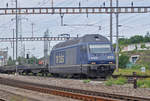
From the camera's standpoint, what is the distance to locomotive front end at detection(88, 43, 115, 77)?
28.4 meters

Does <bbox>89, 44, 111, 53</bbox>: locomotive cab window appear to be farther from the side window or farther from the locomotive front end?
the side window

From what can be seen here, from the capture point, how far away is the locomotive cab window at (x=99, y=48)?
29.1 m

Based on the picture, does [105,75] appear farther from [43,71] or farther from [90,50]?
[43,71]

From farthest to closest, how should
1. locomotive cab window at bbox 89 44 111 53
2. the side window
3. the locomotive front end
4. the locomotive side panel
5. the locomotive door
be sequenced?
the side window → the locomotive side panel → locomotive cab window at bbox 89 44 111 53 → the locomotive door → the locomotive front end

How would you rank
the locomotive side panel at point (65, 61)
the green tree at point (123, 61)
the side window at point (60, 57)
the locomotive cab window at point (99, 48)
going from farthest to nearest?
the green tree at point (123, 61)
the side window at point (60, 57)
the locomotive side panel at point (65, 61)
the locomotive cab window at point (99, 48)

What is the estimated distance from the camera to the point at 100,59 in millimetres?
28734

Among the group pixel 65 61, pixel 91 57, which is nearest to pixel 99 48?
pixel 91 57

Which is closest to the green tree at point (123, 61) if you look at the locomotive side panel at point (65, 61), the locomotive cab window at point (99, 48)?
the locomotive side panel at point (65, 61)

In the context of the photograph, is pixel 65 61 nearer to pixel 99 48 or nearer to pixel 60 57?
pixel 60 57

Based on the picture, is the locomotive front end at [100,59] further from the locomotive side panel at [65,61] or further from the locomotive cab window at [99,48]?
the locomotive side panel at [65,61]

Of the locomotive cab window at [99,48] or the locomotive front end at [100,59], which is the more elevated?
the locomotive cab window at [99,48]

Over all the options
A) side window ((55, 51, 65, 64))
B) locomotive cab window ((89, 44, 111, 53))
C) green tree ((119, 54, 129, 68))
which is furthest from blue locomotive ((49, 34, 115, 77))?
green tree ((119, 54, 129, 68))

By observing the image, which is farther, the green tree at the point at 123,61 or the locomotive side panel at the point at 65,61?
the green tree at the point at 123,61

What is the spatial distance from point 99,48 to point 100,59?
3.51 feet
